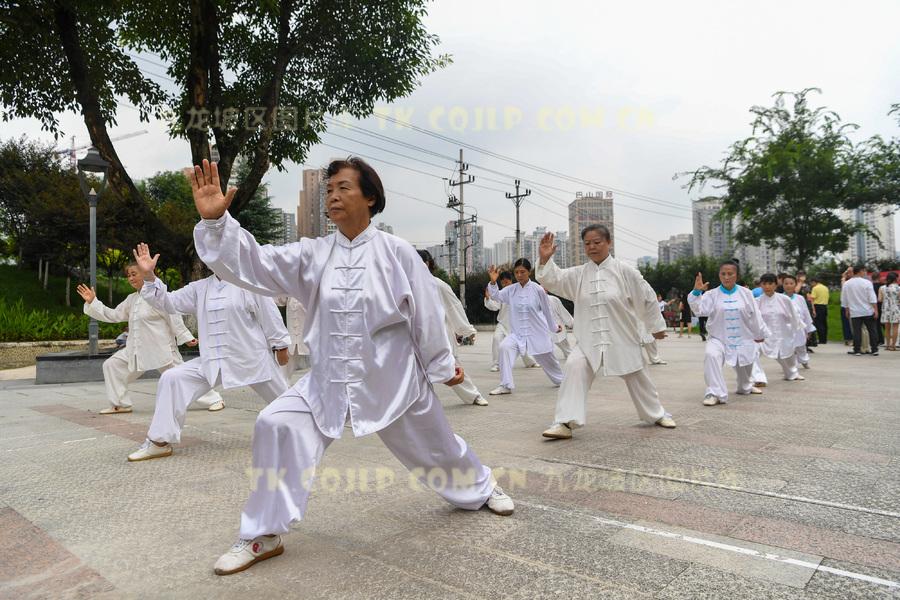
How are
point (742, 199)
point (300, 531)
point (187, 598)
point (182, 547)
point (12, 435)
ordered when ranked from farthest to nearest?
point (742, 199) → point (12, 435) → point (300, 531) → point (182, 547) → point (187, 598)

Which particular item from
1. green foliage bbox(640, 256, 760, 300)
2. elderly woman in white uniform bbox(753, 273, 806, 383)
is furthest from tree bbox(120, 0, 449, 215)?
green foliage bbox(640, 256, 760, 300)

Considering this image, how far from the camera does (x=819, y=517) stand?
3.36 m

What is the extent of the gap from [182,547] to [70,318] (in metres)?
20.4

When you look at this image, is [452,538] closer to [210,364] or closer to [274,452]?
[274,452]

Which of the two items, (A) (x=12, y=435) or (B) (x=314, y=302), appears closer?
(B) (x=314, y=302)

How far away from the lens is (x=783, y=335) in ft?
32.2

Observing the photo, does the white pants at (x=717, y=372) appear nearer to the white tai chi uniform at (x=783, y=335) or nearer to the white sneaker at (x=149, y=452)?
the white tai chi uniform at (x=783, y=335)

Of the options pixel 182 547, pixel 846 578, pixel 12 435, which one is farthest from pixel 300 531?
pixel 12 435

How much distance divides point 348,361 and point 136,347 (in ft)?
18.0

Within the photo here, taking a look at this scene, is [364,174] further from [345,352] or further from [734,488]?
[734,488]

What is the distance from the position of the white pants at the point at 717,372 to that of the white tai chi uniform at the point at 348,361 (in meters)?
4.81

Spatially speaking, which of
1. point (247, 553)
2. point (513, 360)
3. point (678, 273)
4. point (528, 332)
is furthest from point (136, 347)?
point (678, 273)

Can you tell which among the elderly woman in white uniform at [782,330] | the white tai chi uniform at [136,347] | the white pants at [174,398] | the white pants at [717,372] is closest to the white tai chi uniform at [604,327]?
the white pants at [717,372]

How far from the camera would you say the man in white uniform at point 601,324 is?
5.55 metres
